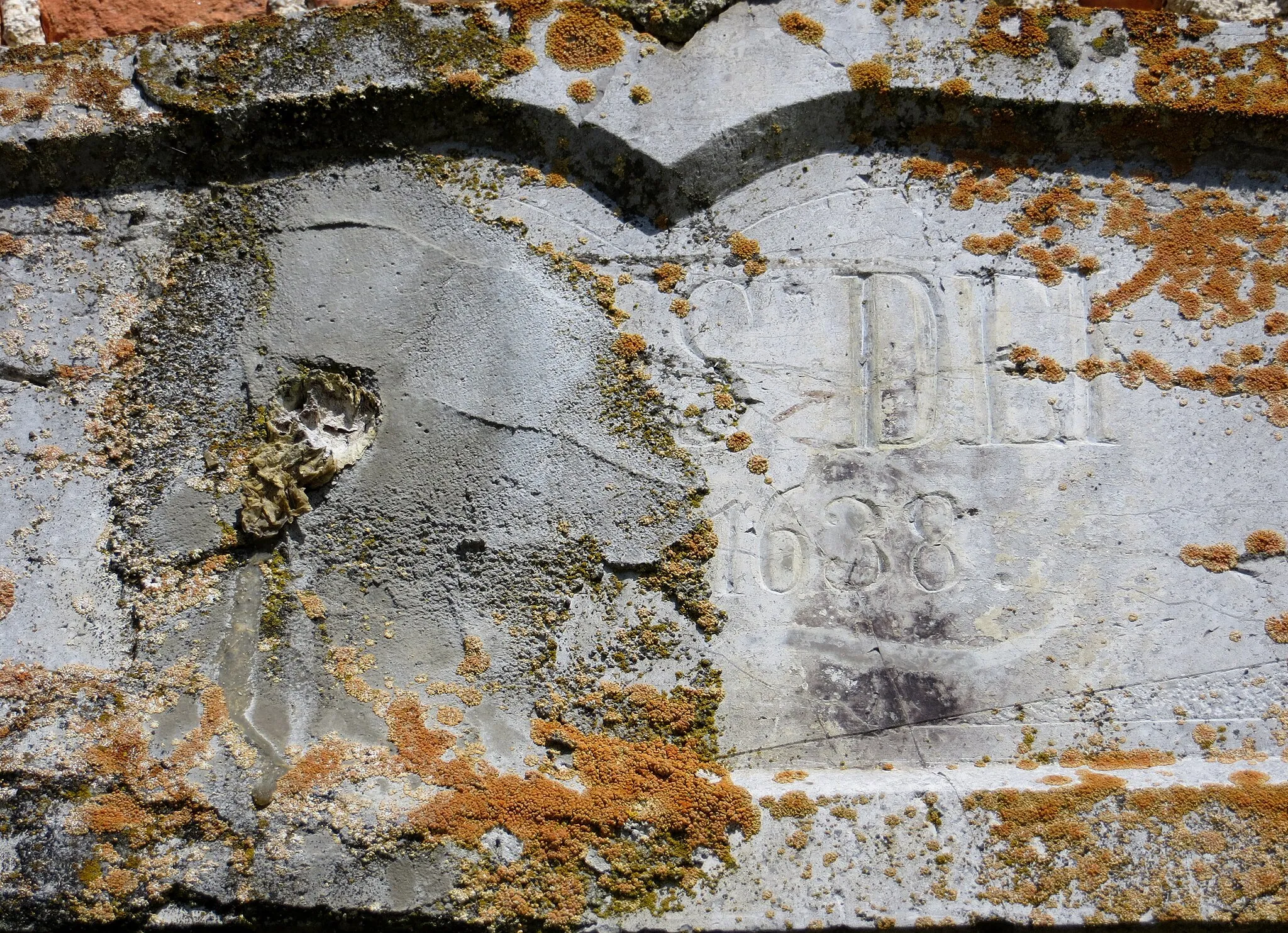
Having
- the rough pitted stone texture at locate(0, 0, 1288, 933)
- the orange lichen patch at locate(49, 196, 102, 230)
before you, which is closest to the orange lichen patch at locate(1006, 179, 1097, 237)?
the rough pitted stone texture at locate(0, 0, 1288, 933)

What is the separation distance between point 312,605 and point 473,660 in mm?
544

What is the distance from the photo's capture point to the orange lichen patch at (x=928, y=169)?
344 centimetres

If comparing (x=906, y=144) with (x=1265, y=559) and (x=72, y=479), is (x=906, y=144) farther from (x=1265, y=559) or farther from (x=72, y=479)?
(x=72, y=479)

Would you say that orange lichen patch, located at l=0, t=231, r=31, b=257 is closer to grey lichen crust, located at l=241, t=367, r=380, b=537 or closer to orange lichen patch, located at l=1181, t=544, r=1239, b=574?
grey lichen crust, located at l=241, t=367, r=380, b=537

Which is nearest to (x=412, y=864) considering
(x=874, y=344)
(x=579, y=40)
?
(x=874, y=344)

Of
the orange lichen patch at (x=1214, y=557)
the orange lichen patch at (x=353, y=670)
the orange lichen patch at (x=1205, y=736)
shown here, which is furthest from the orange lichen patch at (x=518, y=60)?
the orange lichen patch at (x=1205, y=736)

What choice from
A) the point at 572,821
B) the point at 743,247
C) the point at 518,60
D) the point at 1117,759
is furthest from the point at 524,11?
the point at 1117,759

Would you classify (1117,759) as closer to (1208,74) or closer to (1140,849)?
(1140,849)

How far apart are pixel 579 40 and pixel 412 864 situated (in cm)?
266

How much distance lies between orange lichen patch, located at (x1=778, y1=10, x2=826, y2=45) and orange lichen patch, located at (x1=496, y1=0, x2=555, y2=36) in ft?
2.66

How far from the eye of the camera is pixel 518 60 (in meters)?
3.35

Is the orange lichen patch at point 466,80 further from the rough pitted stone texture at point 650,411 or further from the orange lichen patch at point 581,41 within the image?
the orange lichen patch at point 581,41

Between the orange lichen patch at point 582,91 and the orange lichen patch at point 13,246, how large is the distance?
6.28 feet

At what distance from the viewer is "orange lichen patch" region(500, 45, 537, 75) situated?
3344mm
